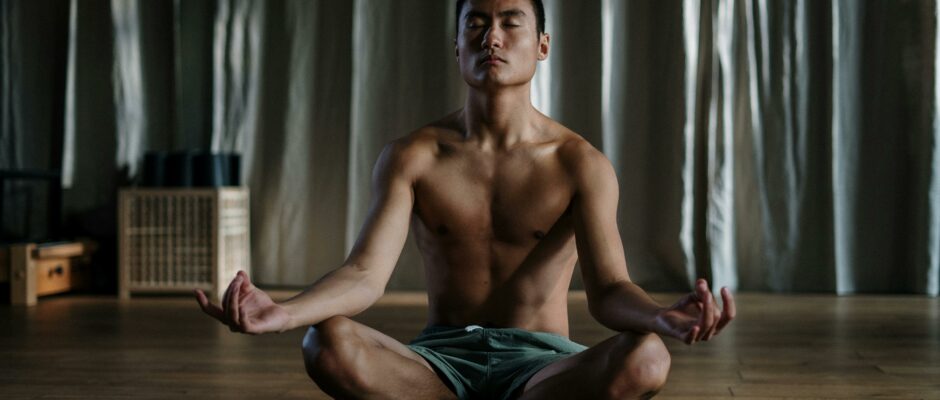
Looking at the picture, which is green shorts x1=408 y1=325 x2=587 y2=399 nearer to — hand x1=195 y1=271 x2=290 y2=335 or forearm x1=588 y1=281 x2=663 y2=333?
forearm x1=588 y1=281 x2=663 y2=333

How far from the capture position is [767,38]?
4.07 m

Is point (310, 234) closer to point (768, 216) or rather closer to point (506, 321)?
point (768, 216)

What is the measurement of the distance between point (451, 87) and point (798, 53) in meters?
1.38

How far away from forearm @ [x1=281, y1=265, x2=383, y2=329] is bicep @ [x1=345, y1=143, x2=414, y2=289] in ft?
0.07

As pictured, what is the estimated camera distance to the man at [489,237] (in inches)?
61.3

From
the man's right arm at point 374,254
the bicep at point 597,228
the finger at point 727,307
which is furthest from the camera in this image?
the bicep at point 597,228

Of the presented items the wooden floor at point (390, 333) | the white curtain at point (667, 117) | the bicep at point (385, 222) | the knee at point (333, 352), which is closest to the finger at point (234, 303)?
the knee at point (333, 352)

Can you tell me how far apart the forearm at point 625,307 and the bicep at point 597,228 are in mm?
26

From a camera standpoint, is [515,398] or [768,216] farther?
[768,216]

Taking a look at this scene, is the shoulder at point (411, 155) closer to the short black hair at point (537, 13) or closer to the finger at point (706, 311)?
the short black hair at point (537, 13)

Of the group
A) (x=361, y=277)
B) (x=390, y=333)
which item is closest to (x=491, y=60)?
(x=361, y=277)

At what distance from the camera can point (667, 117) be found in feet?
13.7

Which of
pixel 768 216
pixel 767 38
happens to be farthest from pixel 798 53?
pixel 768 216

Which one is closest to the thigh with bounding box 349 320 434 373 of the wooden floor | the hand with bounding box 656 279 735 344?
the hand with bounding box 656 279 735 344
